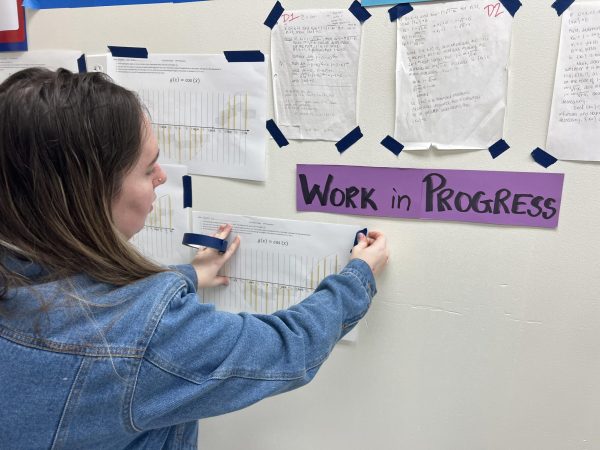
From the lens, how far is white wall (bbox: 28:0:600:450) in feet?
2.33

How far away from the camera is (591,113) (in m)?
0.67

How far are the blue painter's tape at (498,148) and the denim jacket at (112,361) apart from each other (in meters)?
0.44

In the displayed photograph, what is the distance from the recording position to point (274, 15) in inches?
31.2

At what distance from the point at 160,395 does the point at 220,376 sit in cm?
7

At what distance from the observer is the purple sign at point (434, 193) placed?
0.72m

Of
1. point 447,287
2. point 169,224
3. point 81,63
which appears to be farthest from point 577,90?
point 81,63

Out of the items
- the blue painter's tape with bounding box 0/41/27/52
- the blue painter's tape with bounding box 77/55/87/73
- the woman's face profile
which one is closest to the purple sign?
the woman's face profile

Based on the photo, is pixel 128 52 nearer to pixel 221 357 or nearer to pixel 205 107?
pixel 205 107

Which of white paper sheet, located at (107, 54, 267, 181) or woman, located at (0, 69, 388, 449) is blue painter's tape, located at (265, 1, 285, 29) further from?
woman, located at (0, 69, 388, 449)

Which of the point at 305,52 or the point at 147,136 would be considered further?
the point at 305,52

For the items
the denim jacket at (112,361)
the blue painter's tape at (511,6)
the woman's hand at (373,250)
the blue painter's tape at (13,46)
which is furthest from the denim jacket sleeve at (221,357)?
the blue painter's tape at (13,46)

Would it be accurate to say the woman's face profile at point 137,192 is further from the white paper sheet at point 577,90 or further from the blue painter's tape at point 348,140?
the white paper sheet at point 577,90

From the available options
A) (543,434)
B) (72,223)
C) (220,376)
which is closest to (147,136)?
(72,223)

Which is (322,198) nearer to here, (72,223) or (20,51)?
(72,223)
